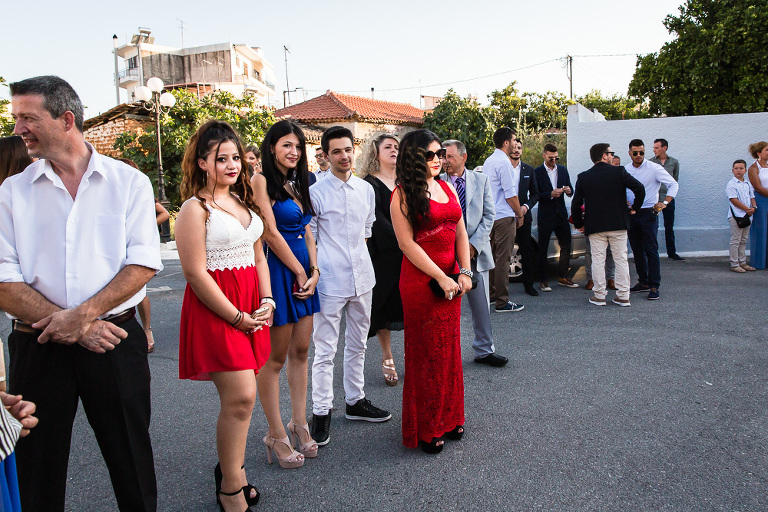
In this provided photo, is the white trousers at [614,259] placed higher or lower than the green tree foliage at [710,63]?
lower

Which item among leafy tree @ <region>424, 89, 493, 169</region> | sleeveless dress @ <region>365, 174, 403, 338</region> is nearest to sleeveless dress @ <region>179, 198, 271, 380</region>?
sleeveless dress @ <region>365, 174, 403, 338</region>

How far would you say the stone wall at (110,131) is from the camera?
21266 millimetres

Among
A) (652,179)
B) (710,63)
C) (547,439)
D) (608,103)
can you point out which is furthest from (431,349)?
(608,103)

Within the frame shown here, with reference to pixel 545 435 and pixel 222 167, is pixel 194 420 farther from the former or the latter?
pixel 545 435

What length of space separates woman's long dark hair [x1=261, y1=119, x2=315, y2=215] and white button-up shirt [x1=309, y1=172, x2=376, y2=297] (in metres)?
0.23

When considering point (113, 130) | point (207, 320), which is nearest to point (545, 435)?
point (207, 320)

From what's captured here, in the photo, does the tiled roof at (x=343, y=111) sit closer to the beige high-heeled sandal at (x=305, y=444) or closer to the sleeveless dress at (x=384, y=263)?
the sleeveless dress at (x=384, y=263)

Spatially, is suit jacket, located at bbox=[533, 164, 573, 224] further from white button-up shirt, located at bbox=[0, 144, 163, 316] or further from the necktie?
white button-up shirt, located at bbox=[0, 144, 163, 316]

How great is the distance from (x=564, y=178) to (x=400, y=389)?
509cm

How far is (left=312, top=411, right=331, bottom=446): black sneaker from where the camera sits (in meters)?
3.72

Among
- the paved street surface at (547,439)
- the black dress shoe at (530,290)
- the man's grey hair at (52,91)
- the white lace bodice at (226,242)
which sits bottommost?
the paved street surface at (547,439)

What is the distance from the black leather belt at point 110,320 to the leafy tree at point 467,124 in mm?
27106

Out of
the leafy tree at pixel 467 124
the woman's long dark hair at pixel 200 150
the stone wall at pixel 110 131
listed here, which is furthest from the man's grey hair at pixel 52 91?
the leafy tree at pixel 467 124

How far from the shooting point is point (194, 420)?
422 centimetres
